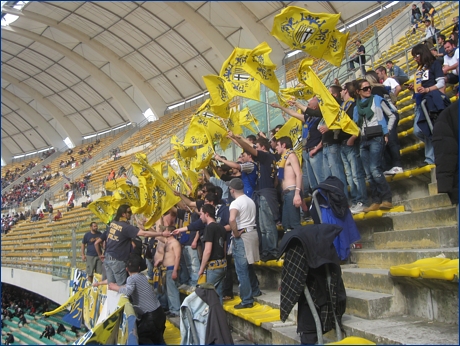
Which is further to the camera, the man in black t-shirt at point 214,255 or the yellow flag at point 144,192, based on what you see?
the yellow flag at point 144,192

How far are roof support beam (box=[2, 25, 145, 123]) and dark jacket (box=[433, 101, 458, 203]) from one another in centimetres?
2417

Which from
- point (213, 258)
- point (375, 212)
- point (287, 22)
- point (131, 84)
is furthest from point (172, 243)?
point (131, 84)

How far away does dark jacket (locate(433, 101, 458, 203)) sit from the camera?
3075 millimetres

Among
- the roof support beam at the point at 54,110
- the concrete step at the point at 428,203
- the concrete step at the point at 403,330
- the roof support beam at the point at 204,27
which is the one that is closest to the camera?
the concrete step at the point at 403,330

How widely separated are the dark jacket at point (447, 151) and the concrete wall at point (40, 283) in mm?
10580

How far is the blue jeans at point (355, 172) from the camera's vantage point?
491 cm

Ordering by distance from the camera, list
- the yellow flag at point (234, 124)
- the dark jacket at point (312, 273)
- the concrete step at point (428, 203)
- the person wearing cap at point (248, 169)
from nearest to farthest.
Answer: the dark jacket at point (312, 273) < the concrete step at point (428, 203) < the person wearing cap at point (248, 169) < the yellow flag at point (234, 124)

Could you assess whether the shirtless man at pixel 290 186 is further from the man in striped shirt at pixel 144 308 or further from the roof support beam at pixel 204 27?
the roof support beam at pixel 204 27

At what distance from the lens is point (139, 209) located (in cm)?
644

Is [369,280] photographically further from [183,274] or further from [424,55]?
[183,274]

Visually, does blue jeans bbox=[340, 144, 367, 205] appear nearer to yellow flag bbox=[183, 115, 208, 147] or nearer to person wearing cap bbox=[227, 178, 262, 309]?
person wearing cap bbox=[227, 178, 262, 309]

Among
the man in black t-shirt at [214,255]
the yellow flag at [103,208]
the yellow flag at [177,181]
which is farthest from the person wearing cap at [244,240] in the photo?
the yellow flag at [103,208]

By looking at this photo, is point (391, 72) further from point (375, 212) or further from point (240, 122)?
point (375, 212)

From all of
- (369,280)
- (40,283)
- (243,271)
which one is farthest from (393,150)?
(40,283)
